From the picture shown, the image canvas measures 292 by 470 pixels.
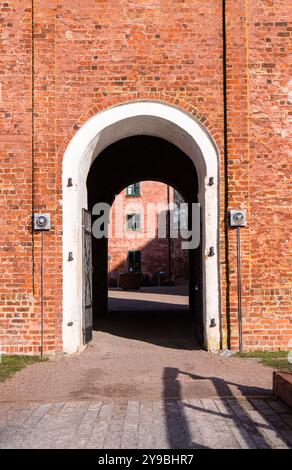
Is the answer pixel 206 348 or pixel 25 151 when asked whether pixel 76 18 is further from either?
pixel 206 348

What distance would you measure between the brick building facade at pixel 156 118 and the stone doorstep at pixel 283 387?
9.29 feet

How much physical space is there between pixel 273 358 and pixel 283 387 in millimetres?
2657

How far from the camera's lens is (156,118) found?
8594 millimetres

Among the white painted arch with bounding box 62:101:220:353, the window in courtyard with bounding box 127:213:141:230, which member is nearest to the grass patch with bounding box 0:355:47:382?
the white painted arch with bounding box 62:101:220:353

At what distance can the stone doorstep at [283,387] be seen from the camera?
15.9 ft

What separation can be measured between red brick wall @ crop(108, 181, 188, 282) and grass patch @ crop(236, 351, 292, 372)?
25.9 metres

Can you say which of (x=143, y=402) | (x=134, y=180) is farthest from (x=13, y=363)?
(x=134, y=180)

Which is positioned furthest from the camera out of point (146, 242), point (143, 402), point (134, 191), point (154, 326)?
point (134, 191)

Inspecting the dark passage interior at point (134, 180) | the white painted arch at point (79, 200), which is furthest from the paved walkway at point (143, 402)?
the dark passage interior at point (134, 180)

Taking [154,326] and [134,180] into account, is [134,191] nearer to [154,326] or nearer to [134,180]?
[134,180]

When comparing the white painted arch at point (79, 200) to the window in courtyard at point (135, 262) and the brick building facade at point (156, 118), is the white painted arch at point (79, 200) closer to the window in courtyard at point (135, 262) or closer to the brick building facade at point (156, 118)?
the brick building facade at point (156, 118)

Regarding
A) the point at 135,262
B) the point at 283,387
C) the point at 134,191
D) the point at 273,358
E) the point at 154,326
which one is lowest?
the point at 154,326

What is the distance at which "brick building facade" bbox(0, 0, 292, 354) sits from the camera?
820cm

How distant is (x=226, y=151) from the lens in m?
8.40
